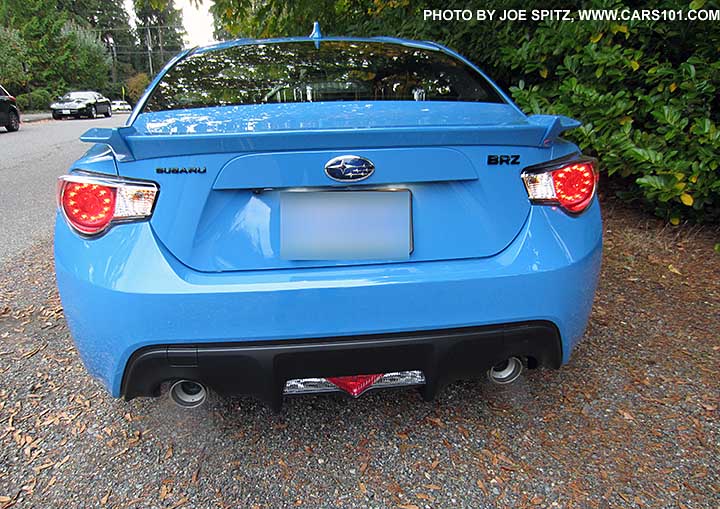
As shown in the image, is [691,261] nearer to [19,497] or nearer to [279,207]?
[279,207]

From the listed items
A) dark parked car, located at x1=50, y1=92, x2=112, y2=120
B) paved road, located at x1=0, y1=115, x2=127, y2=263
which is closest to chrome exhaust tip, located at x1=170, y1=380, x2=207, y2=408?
paved road, located at x1=0, y1=115, x2=127, y2=263

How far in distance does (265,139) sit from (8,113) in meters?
17.1

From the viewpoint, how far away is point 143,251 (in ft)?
4.59

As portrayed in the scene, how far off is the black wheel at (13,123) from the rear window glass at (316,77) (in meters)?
16.0

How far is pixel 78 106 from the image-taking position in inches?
1025

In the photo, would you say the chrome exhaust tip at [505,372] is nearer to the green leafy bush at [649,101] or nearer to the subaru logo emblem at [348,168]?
the subaru logo emblem at [348,168]

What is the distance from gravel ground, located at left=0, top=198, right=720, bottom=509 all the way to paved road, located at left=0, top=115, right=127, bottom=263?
2.45 metres

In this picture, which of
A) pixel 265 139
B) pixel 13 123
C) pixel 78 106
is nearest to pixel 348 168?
pixel 265 139

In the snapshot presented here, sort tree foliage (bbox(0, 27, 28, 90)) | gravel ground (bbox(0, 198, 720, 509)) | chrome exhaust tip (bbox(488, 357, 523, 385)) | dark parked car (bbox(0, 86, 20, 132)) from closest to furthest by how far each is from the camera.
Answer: gravel ground (bbox(0, 198, 720, 509)) < chrome exhaust tip (bbox(488, 357, 523, 385)) < dark parked car (bbox(0, 86, 20, 132)) < tree foliage (bbox(0, 27, 28, 90))

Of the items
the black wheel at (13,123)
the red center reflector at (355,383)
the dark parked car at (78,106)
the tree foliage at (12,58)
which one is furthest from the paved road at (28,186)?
the tree foliage at (12,58)

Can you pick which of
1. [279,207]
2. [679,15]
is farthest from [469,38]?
[279,207]

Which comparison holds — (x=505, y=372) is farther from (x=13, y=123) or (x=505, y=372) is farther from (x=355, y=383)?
(x=13, y=123)

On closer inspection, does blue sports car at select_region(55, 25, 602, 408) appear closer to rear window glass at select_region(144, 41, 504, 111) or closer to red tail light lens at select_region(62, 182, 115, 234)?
red tail light lens at select_region(62, 182, 115, 234)

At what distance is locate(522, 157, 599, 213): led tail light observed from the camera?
5.01 ft
